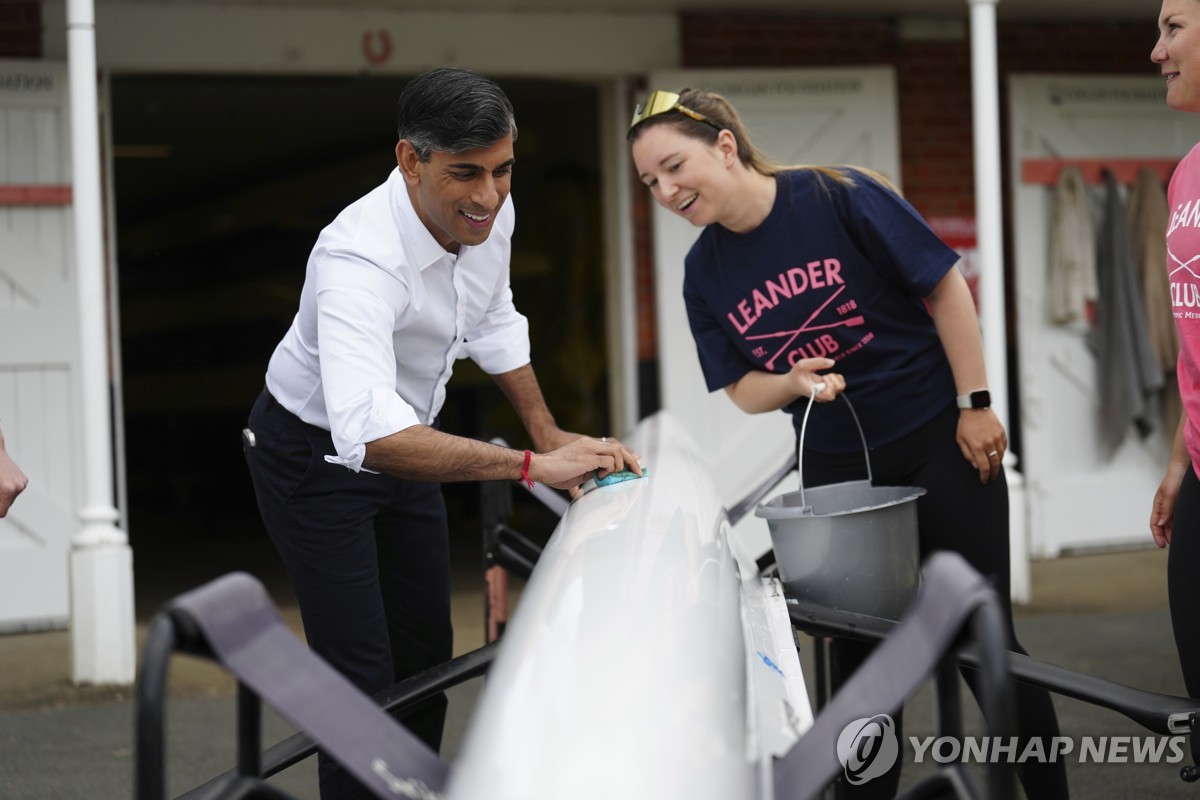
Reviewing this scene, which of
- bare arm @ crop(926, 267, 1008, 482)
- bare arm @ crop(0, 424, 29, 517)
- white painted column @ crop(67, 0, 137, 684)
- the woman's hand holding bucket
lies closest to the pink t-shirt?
bare arm @ crop(926, 267, 1008, 482)

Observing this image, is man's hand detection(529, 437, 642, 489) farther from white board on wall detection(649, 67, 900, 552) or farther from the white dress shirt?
white board on wall detection(649, 67, 900, 552)

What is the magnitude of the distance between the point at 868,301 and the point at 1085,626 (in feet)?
12.0

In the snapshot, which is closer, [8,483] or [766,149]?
[8,483]

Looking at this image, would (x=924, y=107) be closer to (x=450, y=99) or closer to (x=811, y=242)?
(x=811, y=242)

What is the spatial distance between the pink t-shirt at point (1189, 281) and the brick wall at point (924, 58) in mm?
5001

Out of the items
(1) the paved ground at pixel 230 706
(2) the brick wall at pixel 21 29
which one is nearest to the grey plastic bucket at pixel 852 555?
(1) the paved ground at pixel 230 706

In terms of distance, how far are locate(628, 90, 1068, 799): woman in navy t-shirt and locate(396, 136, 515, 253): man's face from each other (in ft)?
1.53

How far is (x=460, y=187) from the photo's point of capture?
8.16 ft

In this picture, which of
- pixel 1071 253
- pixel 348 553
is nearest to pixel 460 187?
pixel 348 553

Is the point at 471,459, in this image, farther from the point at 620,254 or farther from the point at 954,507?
the point at 620,254

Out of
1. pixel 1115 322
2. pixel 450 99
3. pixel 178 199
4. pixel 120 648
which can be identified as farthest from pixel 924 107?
pixel 178 199

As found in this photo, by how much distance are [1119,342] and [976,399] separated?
17.1ft

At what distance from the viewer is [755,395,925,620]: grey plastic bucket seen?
2.49 metres

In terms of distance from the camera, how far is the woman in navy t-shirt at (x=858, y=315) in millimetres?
2850
